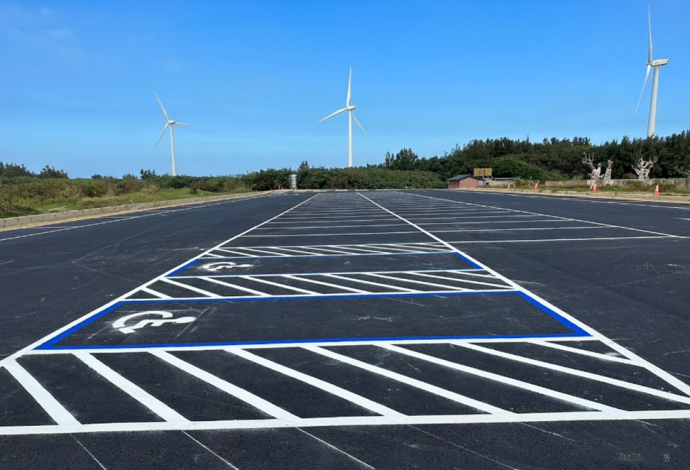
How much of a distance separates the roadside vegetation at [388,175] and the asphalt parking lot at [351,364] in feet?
70.5

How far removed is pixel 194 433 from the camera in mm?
3332

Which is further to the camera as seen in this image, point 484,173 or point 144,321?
point 484,173

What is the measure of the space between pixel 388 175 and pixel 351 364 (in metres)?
93.7

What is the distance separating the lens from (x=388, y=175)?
96625mm

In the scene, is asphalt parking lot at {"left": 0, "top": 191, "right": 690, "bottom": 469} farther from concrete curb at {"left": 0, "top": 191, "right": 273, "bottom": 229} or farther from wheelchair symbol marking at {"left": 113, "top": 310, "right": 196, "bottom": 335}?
concrete curb at {"left": 0, "top": 191, "right": 273, "bottom": 229}

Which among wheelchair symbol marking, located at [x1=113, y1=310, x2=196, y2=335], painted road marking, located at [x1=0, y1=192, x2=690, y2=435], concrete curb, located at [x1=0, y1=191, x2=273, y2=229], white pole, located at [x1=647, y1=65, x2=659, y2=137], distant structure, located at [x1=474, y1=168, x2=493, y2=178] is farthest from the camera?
distant structure, located at [x1=474, y1=168, x2=493, y2=178]

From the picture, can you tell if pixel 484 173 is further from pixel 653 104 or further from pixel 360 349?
pixel 360 349

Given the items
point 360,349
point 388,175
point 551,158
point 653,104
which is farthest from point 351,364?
point 551,158

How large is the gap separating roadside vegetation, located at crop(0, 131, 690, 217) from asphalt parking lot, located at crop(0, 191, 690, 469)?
2147cm

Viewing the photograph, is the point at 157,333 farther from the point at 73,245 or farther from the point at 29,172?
the point at 29,172

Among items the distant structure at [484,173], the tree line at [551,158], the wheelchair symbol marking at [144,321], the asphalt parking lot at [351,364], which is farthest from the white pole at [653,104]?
the wheelchair symbol marking at [144,321]

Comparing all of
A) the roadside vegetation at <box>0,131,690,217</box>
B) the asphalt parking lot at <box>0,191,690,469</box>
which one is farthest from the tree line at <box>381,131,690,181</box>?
the asphalt parking lot at <box>0,191,690,469</box>

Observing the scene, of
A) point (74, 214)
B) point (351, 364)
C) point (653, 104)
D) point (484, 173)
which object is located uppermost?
point (653, 104)

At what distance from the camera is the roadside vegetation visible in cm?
3371
